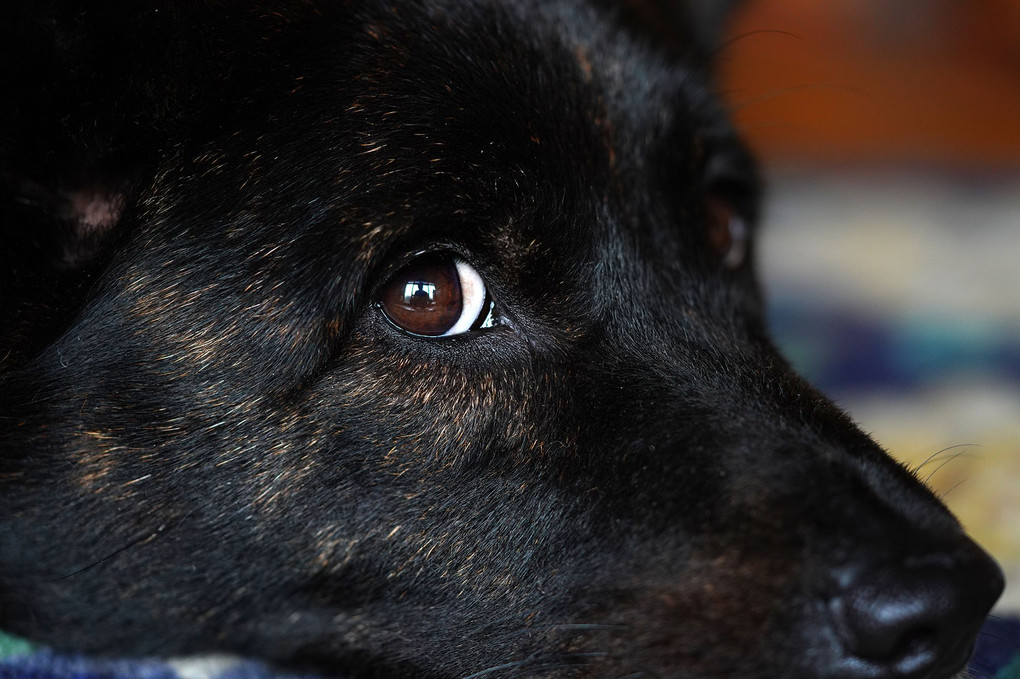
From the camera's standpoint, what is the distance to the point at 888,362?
3.20 m

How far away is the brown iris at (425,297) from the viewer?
61.9 inches

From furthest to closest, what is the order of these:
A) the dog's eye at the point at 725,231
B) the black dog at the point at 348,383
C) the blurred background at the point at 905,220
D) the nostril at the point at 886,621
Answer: the blurred background at the point at 905,220 → the dog's eye at the point at 725,231 → the black dog at the point at 348,383 → the nostril at the point at 886,621

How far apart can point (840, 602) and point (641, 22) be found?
1.34 metres

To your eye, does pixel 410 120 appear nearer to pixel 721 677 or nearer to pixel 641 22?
pixel 641 22

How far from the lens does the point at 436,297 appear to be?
1.59 m

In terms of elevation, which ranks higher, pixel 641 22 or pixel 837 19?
pixel 837 19

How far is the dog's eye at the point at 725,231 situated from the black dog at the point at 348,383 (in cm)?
46

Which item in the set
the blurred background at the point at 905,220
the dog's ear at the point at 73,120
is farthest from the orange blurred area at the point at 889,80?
the dog's ear at the point at 73,120

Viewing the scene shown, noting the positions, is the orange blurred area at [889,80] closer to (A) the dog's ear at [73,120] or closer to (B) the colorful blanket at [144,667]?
(B) the colorful blanket at [144,667]

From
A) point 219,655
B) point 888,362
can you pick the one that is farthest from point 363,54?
point 888,362

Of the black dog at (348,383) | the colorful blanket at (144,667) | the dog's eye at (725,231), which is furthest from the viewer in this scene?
the dog's eye at (725,231)

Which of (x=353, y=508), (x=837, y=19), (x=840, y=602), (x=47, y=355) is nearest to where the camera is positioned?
(x=840, y=602)

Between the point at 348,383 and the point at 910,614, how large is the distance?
0.84 m

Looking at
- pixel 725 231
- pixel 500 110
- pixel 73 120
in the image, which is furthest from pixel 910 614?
pixel 73 120
